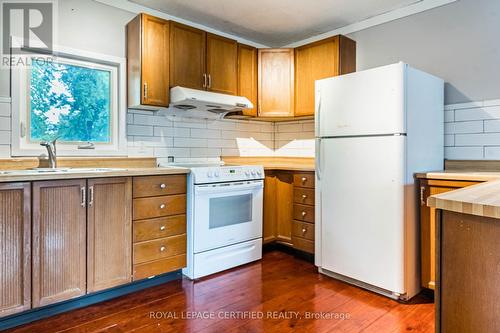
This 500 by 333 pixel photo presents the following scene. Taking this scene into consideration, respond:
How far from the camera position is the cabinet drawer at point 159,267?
7.86ft

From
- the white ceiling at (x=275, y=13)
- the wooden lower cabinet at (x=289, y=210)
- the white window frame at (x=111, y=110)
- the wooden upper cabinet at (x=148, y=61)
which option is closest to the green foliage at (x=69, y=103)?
the white window frame at (x=111, y=110)

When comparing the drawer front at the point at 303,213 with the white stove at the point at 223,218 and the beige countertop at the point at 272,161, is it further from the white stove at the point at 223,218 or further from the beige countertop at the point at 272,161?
the beige countertop at the point at 272,161

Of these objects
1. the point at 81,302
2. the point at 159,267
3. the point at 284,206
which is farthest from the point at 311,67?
the point at 81,302

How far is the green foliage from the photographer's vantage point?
2.52 meters

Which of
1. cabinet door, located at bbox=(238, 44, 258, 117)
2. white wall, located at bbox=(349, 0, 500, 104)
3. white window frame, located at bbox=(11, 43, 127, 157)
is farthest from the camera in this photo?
cabinet door, located at bbox=(238, 44, 258, 117)

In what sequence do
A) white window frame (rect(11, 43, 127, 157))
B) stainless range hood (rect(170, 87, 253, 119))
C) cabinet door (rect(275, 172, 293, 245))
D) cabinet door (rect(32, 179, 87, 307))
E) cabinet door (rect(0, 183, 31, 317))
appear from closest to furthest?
cabinet door (rect(0, 183, 31, 317)) < cabinet door (rect(32, 179, 87, 307)) < white window frame (rect(11, 43, 127, 157)) < stainless range hood (rect(170, 87, 253, 119)) < cabinet door (rect(275, 172, 293, 245))

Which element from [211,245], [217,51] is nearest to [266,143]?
[217,51]

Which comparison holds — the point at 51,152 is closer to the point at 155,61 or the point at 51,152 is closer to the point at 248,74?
the point at 155,61

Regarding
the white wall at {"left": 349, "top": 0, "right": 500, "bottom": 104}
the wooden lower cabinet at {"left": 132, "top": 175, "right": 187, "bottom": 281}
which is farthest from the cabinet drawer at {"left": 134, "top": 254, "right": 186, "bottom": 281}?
the white wall at {"left": 349, "top": 0, "right": 500, "bottom": 104}

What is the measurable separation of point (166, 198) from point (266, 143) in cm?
181

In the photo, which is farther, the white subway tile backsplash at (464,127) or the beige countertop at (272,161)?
the beige countertop at (272,161)

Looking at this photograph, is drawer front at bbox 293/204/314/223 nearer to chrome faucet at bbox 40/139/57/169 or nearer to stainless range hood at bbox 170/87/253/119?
stainless range hood at bbox 170/87/253/119

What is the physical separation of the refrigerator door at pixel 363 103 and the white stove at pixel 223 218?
83 centimetres

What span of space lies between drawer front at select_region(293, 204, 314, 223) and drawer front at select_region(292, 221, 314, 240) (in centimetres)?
4
